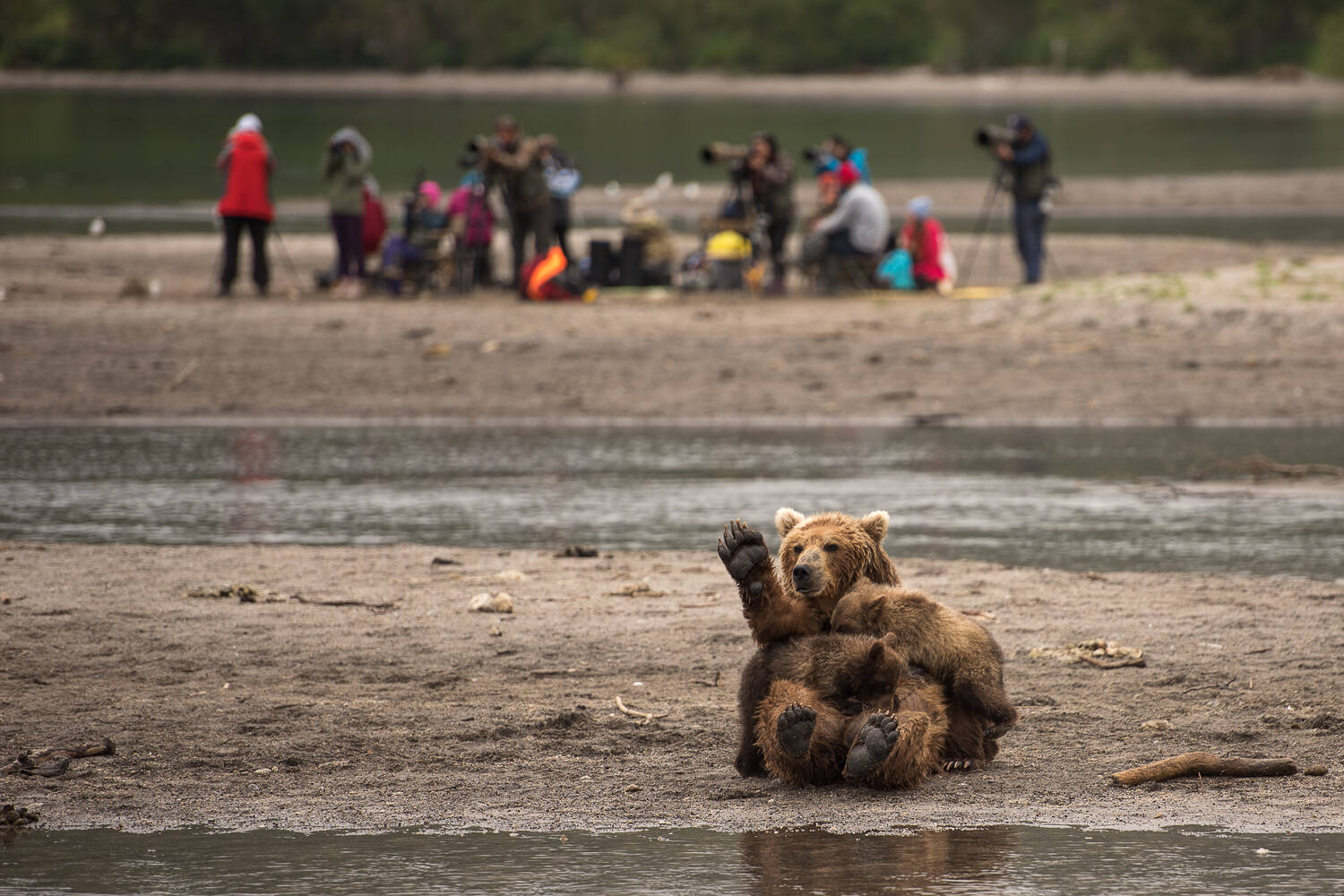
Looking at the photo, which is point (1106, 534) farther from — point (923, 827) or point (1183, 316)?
point (1183, 316)

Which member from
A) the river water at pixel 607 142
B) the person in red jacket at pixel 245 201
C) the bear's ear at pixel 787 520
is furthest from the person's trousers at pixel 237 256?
the bear's ear at pixel 787 520

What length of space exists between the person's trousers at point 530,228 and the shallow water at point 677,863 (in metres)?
14.4

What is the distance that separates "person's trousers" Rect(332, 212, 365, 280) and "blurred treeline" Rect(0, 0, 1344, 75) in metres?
98.2

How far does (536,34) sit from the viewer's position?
127750mm

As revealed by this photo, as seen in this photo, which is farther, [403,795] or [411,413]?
[411,413]

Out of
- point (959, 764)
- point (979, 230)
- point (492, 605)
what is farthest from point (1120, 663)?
point (979, 230)

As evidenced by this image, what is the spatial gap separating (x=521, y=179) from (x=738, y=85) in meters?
98.7

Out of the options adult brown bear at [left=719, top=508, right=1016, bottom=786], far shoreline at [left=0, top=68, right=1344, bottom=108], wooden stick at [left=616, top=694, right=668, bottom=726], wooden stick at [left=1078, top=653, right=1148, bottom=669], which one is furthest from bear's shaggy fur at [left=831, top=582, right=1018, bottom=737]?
far shoreline at [left=0, top=68, right=1344, bottom=108]

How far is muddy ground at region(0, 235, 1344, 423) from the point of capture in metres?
13.1

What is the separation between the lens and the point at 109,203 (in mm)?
33094

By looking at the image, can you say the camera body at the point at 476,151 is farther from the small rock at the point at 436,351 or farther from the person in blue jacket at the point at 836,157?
the small rock at the point at 436,351

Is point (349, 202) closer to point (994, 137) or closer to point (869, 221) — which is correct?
point (869, 221)

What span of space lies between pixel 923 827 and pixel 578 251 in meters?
19.3

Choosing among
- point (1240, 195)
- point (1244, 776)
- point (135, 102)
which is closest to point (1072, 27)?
point (135, 102)
